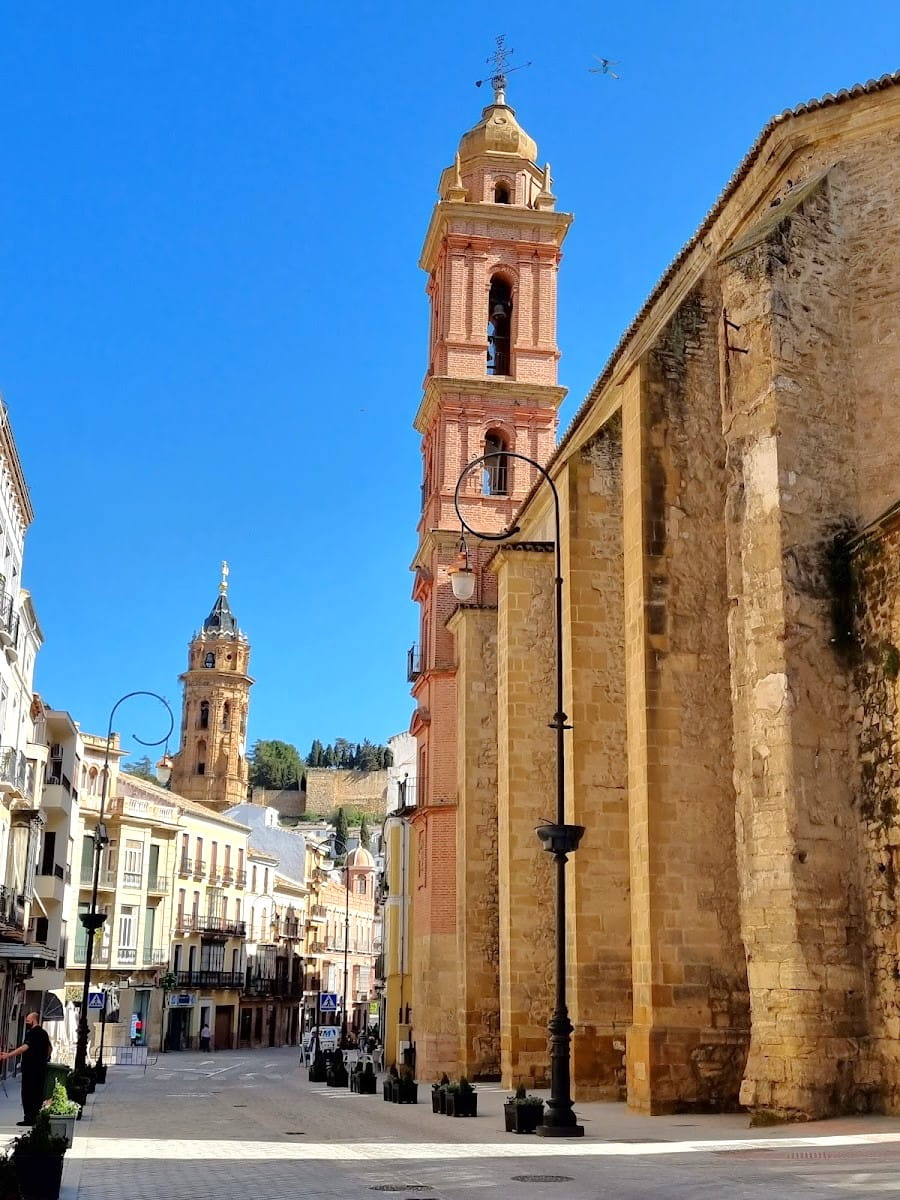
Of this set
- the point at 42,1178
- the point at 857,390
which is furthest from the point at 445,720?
the point at 42,1178

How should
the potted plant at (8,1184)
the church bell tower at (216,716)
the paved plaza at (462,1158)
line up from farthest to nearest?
the church bell tower at (216,716), the paved plaza at (462,1158), the potted plant at (8,1184)

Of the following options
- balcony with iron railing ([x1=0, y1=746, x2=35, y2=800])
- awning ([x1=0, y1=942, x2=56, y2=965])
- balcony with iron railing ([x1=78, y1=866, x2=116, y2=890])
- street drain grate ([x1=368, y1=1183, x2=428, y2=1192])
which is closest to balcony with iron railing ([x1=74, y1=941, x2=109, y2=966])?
balcony with iron railing ([x1=78, y1=866, x2=116, y2=890])

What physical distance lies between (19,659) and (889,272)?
22621 mm

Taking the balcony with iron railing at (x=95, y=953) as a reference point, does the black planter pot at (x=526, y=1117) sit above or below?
below

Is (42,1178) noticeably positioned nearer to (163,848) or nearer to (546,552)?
(546,552)

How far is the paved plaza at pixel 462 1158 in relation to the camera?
908cm

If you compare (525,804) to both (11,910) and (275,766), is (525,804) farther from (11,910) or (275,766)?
(275,766)

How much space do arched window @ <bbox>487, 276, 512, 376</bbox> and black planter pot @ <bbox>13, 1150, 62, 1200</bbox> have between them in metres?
29.0

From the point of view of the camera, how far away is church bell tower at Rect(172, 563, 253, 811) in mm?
91188

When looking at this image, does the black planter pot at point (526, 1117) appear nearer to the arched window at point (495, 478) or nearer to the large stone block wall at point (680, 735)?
the large stone block wall at point (680, 735)

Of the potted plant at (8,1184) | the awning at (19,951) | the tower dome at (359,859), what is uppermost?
the tower dome at (359,859)

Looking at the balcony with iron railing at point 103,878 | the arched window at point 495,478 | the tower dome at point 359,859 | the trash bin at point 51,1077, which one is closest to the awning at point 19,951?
the trash bin at point 51,1077

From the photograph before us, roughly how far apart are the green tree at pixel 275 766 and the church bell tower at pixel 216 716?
77263 millimetres

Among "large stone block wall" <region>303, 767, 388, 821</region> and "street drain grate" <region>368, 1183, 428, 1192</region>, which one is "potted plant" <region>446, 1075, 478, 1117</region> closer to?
"street drain grate" <region>368, 1183, 428, 1192</region>
